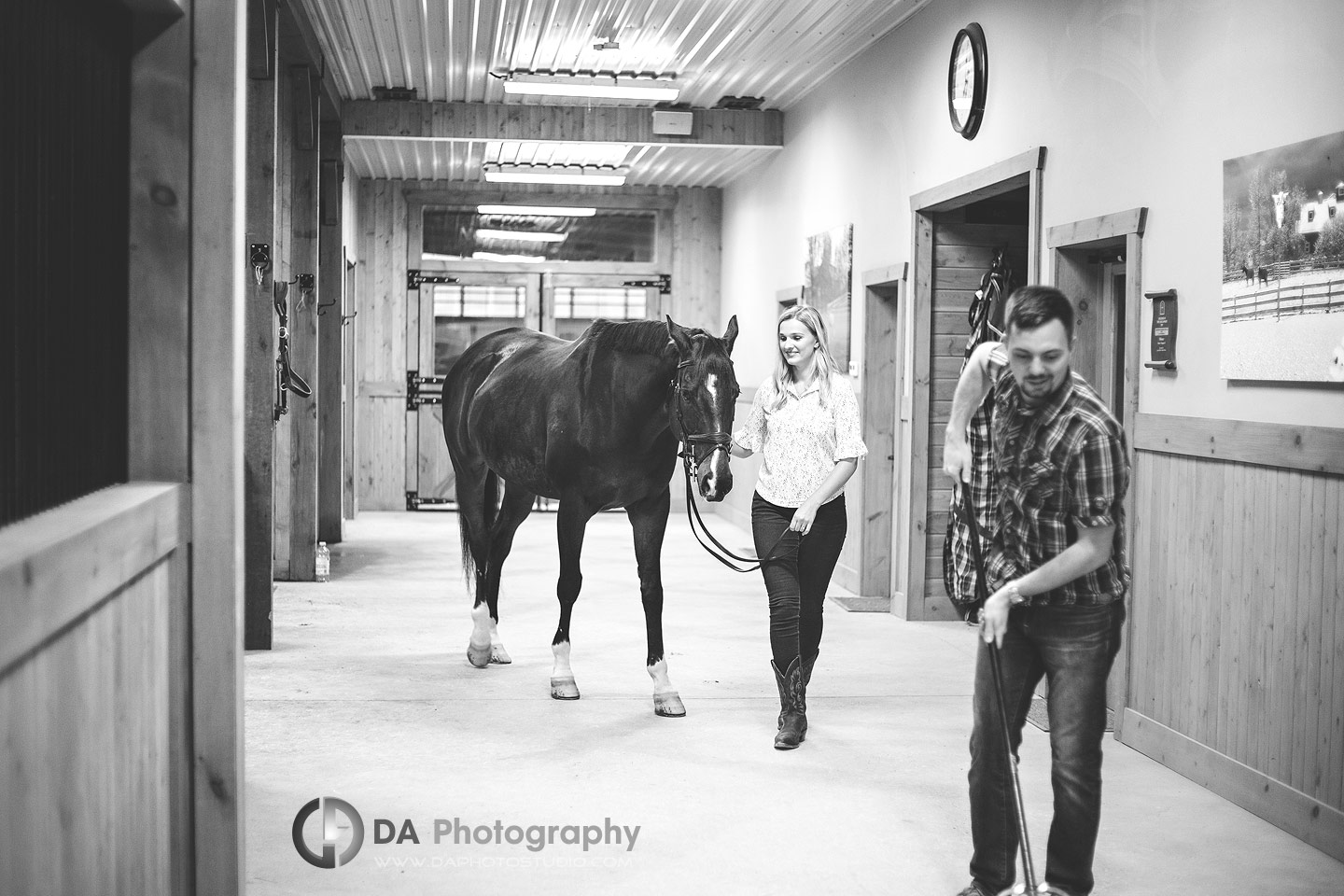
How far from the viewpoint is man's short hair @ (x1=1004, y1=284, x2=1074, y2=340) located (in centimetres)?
241

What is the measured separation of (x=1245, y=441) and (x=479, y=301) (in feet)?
31.3

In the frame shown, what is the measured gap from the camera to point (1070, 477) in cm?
244

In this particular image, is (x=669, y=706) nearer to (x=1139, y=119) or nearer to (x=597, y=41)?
(x=1139, y=119)

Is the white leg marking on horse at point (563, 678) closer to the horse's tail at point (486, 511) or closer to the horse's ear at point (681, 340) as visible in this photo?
the horse's tail at point (486, 511)

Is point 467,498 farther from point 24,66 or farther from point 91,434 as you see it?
point 24,66

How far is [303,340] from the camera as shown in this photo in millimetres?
7703

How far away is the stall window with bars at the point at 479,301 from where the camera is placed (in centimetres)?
1227

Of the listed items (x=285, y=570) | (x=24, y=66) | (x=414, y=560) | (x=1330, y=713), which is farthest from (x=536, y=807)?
(x=414, y=560)

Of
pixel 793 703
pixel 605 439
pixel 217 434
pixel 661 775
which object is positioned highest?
pixel 217 434

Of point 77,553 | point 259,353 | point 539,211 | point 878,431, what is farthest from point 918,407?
point 539,211

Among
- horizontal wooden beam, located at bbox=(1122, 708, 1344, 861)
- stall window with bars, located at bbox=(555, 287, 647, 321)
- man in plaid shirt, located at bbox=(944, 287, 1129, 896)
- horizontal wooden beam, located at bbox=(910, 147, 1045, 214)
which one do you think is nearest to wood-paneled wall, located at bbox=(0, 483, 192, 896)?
man in plaid shirt, located at bbox=(944, 287, 1129, 896)

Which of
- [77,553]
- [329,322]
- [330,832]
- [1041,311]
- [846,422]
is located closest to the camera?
[77,553]

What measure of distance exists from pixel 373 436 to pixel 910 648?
24.3 ft

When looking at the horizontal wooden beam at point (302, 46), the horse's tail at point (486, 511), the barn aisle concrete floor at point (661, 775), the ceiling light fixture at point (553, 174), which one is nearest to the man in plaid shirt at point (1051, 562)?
the barn aisle concrete floor at point (661, 775)
